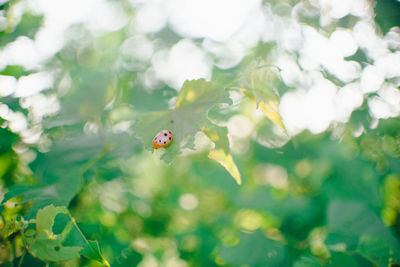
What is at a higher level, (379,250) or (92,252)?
(92,252)

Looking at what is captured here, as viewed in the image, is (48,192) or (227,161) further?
(48,192)

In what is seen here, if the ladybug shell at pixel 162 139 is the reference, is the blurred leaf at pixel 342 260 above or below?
below

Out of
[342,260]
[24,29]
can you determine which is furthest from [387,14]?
[24,29]

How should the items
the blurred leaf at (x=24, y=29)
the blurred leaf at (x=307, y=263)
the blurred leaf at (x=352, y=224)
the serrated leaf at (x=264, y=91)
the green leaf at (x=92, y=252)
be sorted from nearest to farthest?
the green leaf at (x=92, y=252) → the serrated leaf at (x=264, y=91) → the blurred leaf at (x=307, y=263) → the blurred leaf at (x=352, y=224) → the blurred leaf at (x=24, y=29)

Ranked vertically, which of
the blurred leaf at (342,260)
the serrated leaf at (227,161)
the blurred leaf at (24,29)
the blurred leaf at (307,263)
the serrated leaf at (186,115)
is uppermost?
the blurred leaf at (24,29)

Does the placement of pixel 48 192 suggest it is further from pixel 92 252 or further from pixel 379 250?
pixel 379 250

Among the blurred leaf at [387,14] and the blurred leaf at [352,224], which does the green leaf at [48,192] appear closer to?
the blurred leaf at [352,224]

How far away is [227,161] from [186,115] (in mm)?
144

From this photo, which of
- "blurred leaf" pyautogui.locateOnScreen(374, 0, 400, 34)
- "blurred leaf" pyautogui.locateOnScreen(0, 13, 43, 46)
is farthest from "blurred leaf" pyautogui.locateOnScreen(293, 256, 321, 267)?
"blurred leaf" pyautogui.locateOnScreen(0, 13, 43, 46)

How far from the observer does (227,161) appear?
0.58 meters

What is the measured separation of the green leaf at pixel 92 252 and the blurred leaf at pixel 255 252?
1.98 feet

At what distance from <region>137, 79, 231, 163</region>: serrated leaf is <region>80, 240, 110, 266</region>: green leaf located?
233 mm

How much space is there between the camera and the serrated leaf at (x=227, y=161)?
0.57 meters

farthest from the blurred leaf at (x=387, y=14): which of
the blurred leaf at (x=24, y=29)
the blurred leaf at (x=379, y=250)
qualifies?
the blurred leaf at (x=24, y=29)
